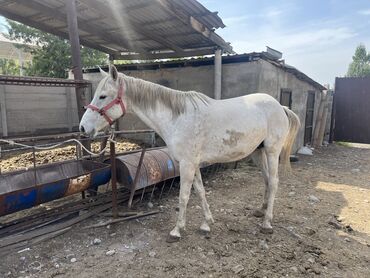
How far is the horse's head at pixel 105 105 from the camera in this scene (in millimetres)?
2703

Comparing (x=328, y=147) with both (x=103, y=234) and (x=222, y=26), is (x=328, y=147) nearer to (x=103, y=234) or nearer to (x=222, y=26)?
(x=222, y=26)

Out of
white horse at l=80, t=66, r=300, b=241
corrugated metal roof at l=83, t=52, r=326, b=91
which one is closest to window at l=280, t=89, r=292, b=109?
corrugated metal roof at l=83, t=52, r=326, b=91

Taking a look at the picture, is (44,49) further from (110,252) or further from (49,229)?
(110,252)

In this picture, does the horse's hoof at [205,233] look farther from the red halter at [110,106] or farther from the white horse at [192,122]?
the red halter at [110,106]

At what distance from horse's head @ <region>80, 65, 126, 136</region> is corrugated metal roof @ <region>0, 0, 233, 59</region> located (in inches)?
115

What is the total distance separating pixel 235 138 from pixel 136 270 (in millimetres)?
1741

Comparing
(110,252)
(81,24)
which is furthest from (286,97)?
(110,252)

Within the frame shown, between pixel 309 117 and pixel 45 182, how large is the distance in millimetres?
8759

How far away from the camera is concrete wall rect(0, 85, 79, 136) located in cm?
787

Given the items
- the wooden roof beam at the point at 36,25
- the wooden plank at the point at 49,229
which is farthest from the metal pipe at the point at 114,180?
the wooden roof beam at the point at 36,25

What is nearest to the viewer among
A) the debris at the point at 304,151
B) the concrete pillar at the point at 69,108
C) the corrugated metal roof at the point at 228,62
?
the corrugated metal roof at the point at 228,62

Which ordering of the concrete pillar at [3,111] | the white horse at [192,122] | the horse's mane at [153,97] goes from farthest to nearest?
the concrete pillar at [3,111]
the horse's mane at [153,97]
the white horse at [192,122]

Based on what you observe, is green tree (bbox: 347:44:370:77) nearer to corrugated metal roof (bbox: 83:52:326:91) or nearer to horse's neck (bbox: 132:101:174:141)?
corrugated metal roof (bbox: 83:52:326:91)

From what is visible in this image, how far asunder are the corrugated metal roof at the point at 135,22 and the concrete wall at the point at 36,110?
2148 mm
